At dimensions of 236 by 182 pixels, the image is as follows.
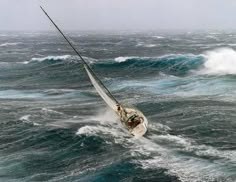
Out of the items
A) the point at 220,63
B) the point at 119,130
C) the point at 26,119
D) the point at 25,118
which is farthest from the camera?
the point at 220,63

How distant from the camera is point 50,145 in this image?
41.2 metres

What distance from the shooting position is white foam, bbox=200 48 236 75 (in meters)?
88.8

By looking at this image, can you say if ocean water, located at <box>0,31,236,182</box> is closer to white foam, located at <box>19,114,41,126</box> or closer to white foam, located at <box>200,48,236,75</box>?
white foam, located at <box>19,114,41,126</box>

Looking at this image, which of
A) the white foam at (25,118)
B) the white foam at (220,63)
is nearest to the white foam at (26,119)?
the white foam at (25,118)

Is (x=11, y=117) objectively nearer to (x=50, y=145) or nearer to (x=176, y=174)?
(x=50, y=145)

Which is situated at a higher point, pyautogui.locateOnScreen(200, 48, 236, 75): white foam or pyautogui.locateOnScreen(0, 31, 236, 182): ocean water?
pyautogui.locateOnScreen(0, 31, 236, 182): ocean water

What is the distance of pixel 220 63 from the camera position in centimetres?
9975

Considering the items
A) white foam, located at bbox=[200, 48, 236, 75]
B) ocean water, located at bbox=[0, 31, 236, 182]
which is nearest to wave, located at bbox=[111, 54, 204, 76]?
white foam, located at bbox=[200, 48, 236, 75]

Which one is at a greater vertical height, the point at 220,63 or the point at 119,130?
the point at 119,130

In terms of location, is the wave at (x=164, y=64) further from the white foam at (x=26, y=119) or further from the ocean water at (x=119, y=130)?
the white foam at (x=26, y=119)

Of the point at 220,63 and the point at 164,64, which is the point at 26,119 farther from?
the point at 220,63

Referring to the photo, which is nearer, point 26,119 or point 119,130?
point 119,130

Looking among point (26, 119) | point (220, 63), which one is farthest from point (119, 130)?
point (220, 63)

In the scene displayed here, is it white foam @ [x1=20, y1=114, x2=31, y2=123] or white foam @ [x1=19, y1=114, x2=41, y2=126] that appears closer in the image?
white foam @ [x1=19, y1=114, x2=41, y2=126]
